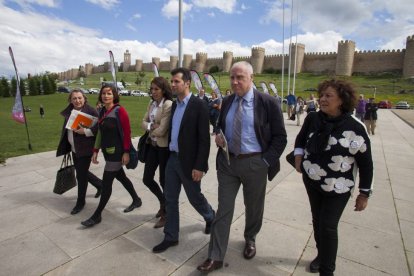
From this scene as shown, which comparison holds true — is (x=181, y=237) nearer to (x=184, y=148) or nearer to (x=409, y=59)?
(x=184, y=148)

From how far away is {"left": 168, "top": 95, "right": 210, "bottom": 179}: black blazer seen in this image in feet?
9.56

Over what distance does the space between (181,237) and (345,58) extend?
83.2 metres

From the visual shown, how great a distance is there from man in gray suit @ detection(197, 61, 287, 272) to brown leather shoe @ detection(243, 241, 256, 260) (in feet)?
1.11

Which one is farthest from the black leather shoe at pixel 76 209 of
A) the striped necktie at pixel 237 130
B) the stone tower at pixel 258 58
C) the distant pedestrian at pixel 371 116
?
the stone tower at pixel 258 58

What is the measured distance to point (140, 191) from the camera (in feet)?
16.0

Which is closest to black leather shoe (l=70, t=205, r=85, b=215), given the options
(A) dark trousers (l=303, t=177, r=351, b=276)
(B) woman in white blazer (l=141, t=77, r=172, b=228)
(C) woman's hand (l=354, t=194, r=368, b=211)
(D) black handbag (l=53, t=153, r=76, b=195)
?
(D) black handbag (l=53, t=153, r=76, b=195)

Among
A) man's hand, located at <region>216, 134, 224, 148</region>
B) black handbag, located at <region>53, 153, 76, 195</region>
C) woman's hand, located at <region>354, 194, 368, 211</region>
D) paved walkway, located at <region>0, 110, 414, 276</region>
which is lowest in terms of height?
paved walkway, located at <region>0, 110, 414, 276</region>

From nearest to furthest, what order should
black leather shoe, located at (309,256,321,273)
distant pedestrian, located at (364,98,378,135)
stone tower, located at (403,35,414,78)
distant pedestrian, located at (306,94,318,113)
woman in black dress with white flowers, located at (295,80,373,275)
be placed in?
woman in black dress with white flowers, located at (295,80,373,275)
black leather shoe, located at (309,256,321,273)
distant pedestrian, located at (364,98,378,135)
distant pedestrian, located at (306,94,318,113)
stone tower, located at (403,35,414,78)

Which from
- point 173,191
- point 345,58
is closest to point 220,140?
point 173,191

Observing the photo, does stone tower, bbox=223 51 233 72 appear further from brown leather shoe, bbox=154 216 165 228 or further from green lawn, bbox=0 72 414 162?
brown leather shoe, bbox=154 216 165 228

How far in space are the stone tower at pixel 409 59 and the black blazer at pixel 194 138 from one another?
8023cm

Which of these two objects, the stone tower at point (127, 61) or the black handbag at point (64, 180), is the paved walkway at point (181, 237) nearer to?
the black handbag at point (64, 180)

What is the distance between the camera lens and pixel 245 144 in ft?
8.80

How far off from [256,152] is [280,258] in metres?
1.17
